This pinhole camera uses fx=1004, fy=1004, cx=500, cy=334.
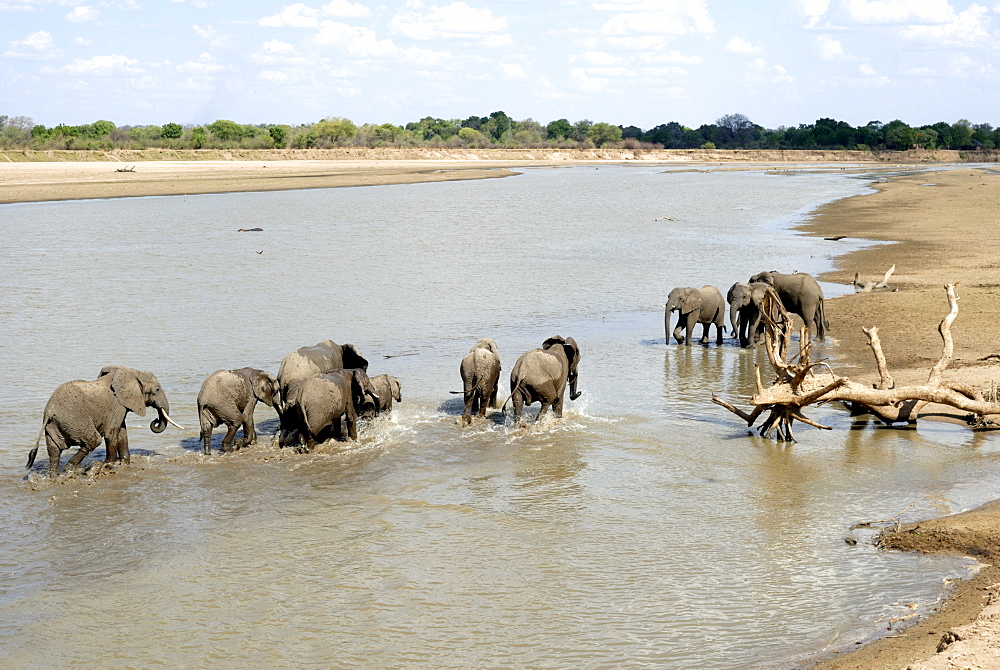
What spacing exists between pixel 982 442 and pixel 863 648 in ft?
17.9

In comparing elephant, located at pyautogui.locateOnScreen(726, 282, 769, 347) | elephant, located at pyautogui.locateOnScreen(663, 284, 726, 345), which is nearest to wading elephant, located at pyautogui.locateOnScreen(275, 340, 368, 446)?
elephant, located at pyautogui.locateOnScreen(663, 284, 726, 345)

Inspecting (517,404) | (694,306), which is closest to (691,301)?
(694,306)

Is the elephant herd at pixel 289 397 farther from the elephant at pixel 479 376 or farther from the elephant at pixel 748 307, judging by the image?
the elephant at pixel 748 307

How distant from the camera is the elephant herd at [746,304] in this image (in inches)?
633

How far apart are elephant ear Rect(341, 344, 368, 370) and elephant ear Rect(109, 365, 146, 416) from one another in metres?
2.56

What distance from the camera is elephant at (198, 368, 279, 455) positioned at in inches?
422

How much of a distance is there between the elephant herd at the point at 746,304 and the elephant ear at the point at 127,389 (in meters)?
8.65

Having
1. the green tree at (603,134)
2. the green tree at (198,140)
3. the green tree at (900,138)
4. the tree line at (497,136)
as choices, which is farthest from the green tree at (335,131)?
the green tree at (900,138)

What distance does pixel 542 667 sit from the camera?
657cm

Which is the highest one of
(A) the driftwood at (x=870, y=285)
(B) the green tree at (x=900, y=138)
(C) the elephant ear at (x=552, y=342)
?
(B) the green tree at (x=900, y=138)

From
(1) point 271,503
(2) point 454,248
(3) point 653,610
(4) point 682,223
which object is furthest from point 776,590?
(4) point 682,223

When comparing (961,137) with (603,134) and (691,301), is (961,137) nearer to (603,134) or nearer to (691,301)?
(603,134)

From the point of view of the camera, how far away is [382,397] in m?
11.9

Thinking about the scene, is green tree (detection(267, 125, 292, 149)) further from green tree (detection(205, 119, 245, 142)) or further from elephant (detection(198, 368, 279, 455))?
elephant (detection(198, 368, 279, 455))
